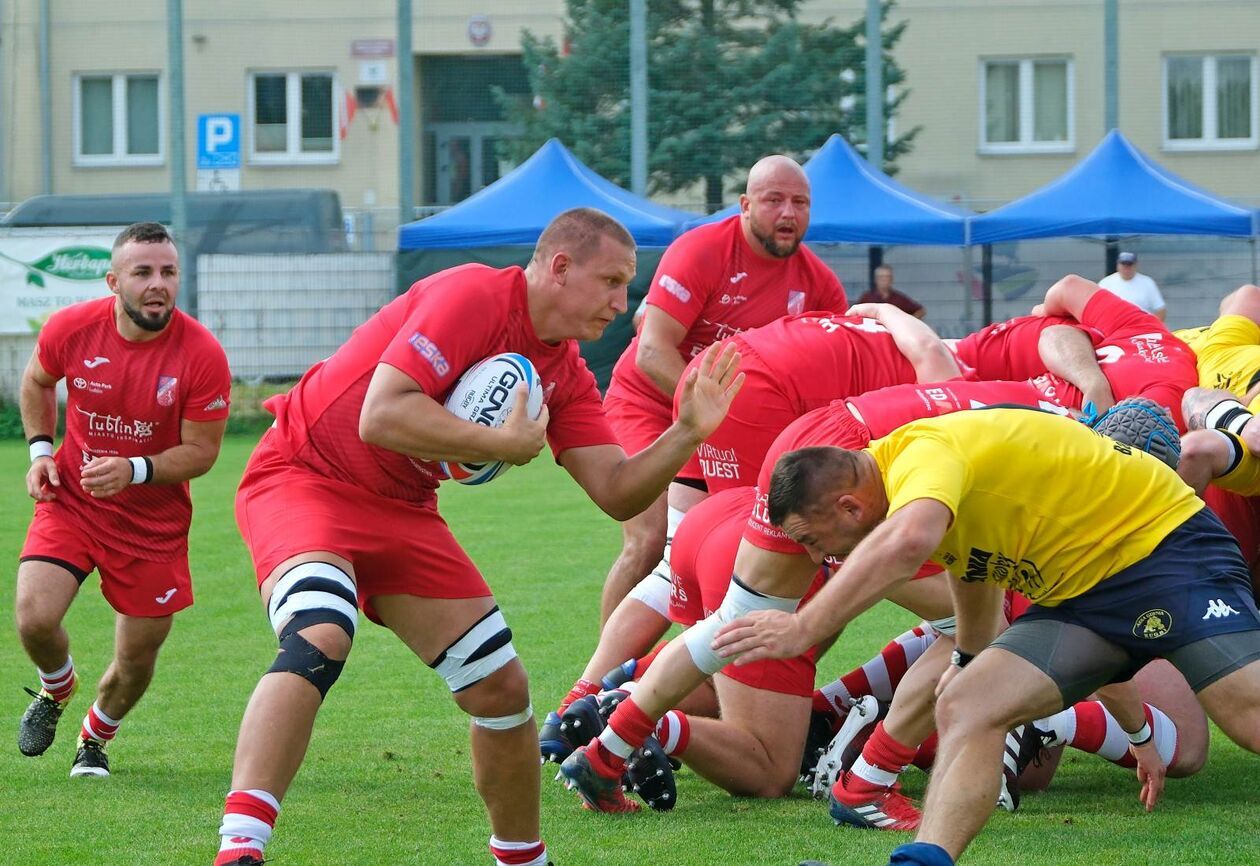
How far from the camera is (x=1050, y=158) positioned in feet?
86.6

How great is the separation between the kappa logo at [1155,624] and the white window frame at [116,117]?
25345 millimetres

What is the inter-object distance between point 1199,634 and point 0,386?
1937 centimetres

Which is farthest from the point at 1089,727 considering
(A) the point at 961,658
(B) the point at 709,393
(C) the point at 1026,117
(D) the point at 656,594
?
(C) the point at 1026,117

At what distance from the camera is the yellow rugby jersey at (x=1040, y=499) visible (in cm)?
448

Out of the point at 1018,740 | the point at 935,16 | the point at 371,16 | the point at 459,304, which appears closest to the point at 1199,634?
the point at 1018,740

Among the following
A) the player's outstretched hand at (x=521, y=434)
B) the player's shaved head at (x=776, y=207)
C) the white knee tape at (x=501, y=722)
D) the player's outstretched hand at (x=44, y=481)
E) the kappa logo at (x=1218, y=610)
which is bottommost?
the white knee tape at (x=501, y=722)

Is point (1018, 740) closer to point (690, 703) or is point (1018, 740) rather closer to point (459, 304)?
point (690, 703)

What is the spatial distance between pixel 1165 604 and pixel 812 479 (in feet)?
3.40

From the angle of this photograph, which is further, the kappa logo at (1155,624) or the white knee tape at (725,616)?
the white knee tape at (725,616)

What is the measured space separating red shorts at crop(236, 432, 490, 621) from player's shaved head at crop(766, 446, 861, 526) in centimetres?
103

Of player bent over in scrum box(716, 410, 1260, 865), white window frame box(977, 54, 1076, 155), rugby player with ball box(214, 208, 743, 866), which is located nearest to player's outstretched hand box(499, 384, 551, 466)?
rugby player with ball box(214, 208, 743, 866)

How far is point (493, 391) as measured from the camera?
4.73 m

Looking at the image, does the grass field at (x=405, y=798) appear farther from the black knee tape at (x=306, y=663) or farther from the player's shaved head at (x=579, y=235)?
the player's shaved head at (x=579, y=235)

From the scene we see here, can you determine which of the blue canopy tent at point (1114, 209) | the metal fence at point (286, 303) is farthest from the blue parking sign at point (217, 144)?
the blue canopy tent at point (1114, 209)
